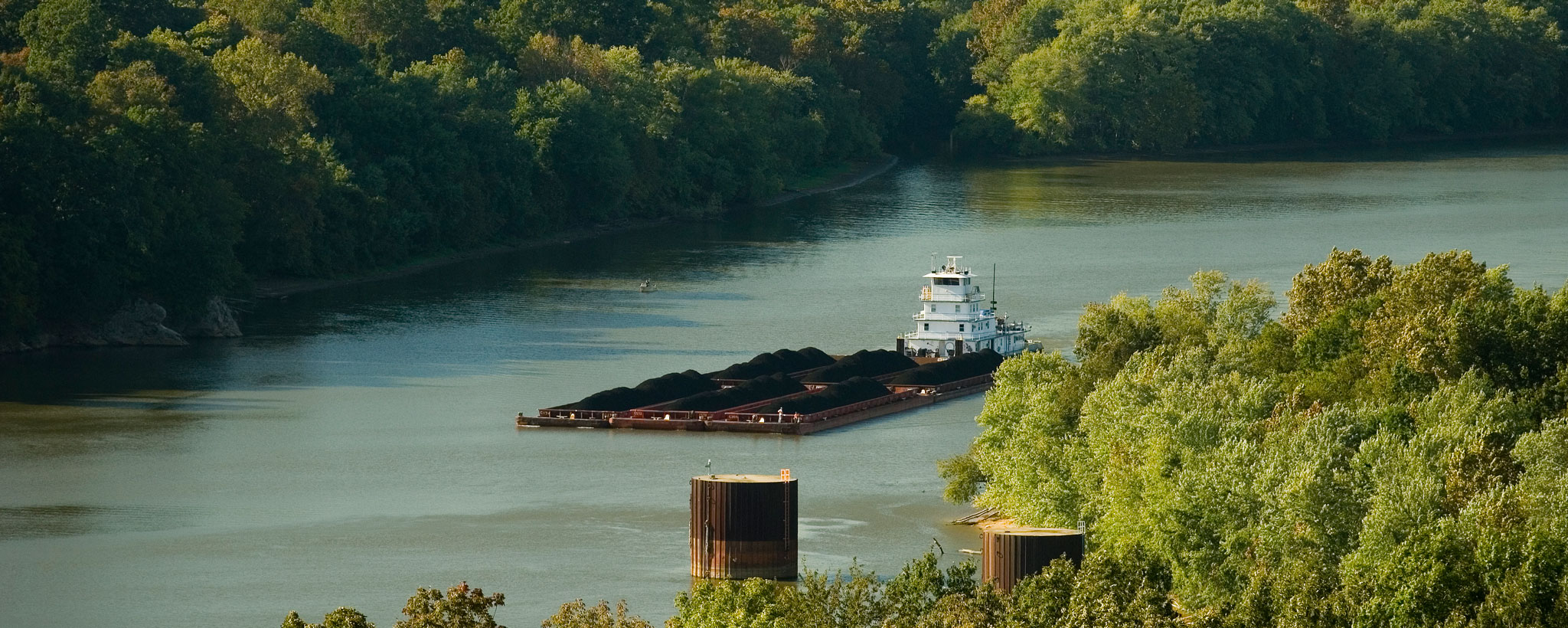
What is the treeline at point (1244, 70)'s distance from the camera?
156 m

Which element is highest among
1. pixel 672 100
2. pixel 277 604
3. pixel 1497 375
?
pixel 672 100

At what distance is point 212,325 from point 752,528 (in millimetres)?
38281

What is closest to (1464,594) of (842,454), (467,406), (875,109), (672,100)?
(842,454)

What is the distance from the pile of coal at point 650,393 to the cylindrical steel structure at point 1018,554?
2757 centimetres

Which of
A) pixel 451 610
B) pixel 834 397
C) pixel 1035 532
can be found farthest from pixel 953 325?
pixel 451 610

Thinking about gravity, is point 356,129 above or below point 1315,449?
above

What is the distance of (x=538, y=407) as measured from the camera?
69.9 meters

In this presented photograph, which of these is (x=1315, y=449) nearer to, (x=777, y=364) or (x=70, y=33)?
(x=777, y=364)

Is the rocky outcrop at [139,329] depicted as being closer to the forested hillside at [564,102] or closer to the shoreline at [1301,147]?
the forested hillside at [564,102]

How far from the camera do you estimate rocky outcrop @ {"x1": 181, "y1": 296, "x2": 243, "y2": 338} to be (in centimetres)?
8306

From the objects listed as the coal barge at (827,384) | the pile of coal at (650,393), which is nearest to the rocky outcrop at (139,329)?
the pile of coal at (650,393)

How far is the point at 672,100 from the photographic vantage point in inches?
4806

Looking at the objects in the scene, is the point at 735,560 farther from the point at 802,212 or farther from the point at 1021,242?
the point at 802,212

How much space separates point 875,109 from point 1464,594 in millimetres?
124131
